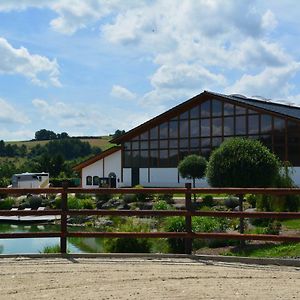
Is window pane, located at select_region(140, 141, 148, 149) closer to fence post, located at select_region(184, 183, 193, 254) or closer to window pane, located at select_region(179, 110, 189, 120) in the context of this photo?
window pane, located at select_region(179, 110, 189, 120)

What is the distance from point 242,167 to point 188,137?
103 ft

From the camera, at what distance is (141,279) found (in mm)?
7461

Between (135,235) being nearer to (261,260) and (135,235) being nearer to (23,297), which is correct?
(261,260)

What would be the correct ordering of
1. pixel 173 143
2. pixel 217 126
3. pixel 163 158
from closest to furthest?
pixel 217 126, pixel 173 143, pixel 163 158

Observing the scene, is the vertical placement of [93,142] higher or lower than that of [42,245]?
higher

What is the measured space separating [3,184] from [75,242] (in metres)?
37.3

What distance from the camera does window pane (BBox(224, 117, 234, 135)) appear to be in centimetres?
4644

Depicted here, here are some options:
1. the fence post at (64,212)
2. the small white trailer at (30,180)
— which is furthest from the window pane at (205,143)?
the fence post at (64,212)

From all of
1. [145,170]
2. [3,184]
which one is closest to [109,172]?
[145,170]

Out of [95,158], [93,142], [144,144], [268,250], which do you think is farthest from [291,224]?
[93,142]

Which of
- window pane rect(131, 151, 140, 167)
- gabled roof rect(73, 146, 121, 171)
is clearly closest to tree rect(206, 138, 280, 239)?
window pane rect(131, 151, 140, 167)

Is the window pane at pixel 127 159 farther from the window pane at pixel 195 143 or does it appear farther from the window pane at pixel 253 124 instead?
the window pane at pixel 253 124

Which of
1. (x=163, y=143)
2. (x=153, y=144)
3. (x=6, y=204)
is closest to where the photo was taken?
(x=6, y=204)

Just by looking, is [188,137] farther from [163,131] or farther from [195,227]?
[195,227]
